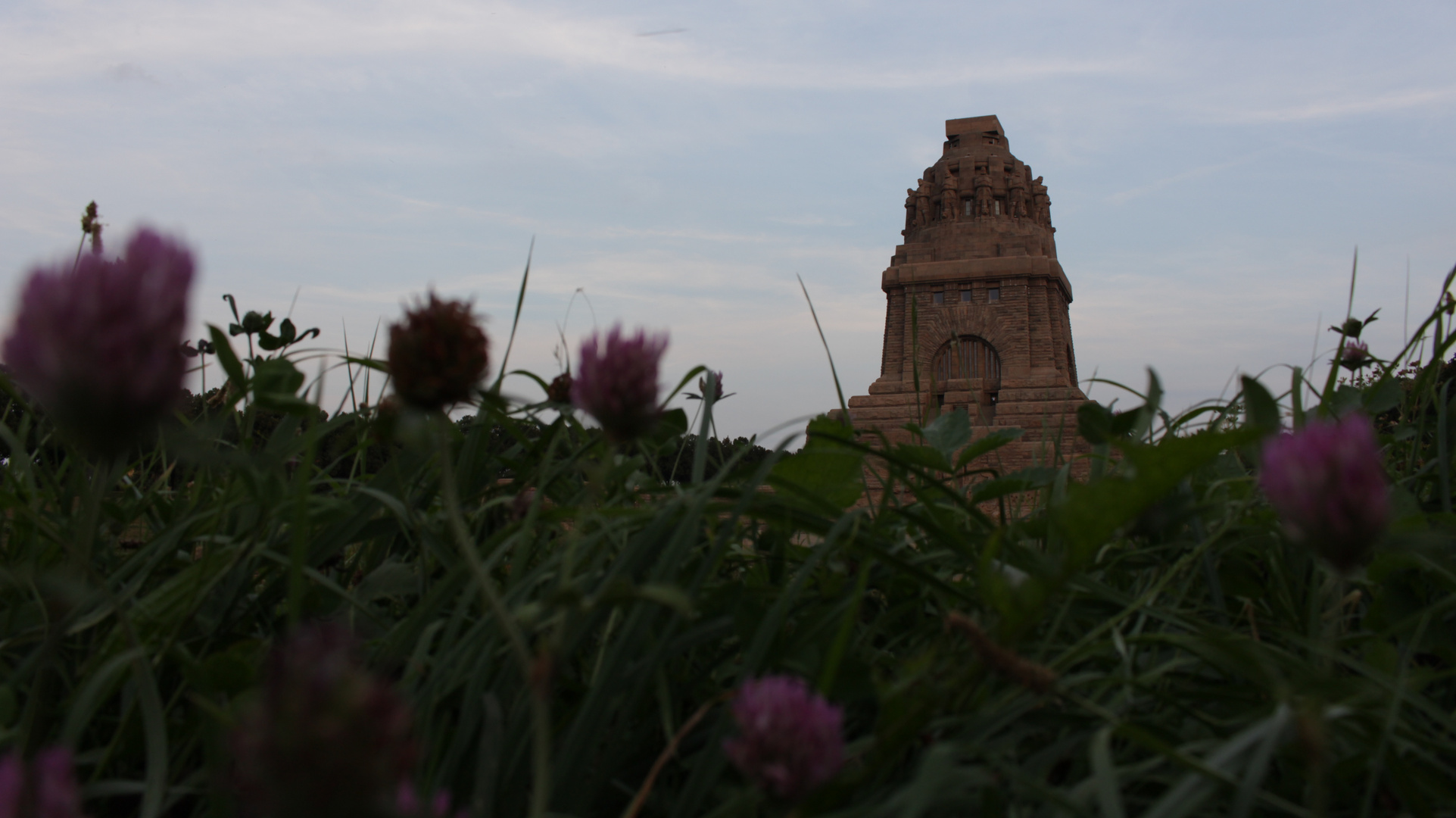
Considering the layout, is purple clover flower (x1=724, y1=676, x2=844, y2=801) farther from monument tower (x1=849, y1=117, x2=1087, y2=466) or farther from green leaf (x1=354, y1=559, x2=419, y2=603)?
monument tower (x1=849, y1=117, x2=1087, y2=466)

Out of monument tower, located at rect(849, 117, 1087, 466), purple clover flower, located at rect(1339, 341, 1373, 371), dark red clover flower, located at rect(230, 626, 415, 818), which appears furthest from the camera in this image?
monument tower, located at rect(849, 117, 1087, 466)

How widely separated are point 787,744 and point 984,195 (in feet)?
89.1

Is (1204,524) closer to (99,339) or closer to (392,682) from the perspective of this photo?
(392,682)

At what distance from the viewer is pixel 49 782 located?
0.40 meters

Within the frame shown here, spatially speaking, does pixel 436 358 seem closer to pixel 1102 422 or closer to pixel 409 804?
pixel 409 804

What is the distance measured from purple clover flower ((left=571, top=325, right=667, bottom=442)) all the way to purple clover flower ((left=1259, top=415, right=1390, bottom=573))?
45cm

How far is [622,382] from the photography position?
0.72m

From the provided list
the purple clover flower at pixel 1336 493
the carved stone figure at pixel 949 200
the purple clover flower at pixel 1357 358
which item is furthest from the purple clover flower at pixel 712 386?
the carved stone figure at pixel 949 200

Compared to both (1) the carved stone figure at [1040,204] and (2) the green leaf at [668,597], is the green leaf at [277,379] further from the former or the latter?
(1) the carved stone figure at [1040,204]

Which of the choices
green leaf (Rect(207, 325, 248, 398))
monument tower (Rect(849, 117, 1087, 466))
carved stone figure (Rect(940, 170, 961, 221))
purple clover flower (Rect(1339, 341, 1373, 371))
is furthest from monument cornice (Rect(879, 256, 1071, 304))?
green leaf (Rect(207, 325, 248, 398))

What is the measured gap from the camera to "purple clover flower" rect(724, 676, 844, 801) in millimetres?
556

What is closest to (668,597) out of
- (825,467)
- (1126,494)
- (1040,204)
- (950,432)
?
(1126,494)

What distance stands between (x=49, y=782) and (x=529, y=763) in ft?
1.27

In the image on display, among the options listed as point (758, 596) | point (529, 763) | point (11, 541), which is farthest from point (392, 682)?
point (11, 541)
